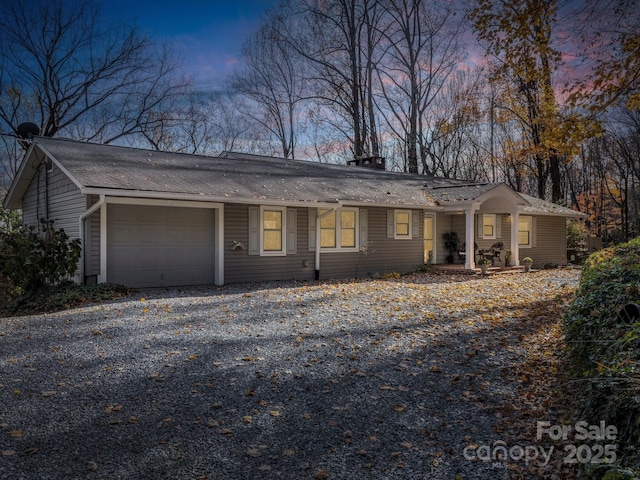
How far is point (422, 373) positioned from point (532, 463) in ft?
5.83

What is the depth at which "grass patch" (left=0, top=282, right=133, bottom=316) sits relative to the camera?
920 centimetres

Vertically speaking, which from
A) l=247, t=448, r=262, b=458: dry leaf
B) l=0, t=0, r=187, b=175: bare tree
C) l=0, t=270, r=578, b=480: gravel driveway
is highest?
l=0, t=0, r=187, b=175: bare tree

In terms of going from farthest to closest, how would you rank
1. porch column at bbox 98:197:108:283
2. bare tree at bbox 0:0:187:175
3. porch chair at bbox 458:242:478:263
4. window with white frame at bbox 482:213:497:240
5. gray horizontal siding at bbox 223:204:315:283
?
1. bare tree at bbox 0:0:187:175
2. window with white frame at bbox 482:213:497:240
3. porch chair at bbox 458:242:478:263
4. gray horizontal siding at bbox 223:204:315:283
5. porch column at bbox 98:197:108:283

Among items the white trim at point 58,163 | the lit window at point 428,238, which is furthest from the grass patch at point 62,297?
the lit window at point 428,238

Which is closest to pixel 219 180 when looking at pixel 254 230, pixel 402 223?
pixel 254 230

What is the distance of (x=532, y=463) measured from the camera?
326 cm

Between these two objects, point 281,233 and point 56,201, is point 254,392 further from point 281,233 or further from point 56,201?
point 56,201

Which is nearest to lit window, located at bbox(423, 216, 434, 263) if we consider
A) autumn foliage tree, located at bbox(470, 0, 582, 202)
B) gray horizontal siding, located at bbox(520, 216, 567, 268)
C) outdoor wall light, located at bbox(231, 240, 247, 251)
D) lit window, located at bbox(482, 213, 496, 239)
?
lit window, located at bbox(482, 213, 496, 239)

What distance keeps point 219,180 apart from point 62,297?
5.08 metres

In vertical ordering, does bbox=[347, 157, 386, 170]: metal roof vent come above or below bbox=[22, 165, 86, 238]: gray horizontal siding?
above

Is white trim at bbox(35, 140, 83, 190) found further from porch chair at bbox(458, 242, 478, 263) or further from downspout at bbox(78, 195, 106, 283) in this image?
porch chair at bbox(458, 242, 478, 263)

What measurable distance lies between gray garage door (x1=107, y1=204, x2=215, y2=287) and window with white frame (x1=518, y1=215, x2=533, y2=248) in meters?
13.3

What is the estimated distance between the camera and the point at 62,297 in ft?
30.8

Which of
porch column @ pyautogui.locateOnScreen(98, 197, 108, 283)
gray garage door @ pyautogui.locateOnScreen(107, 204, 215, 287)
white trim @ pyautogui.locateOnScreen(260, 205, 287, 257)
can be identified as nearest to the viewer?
porch column @ pyautogui.locateOnScreen(98, 197, 108, 283)
